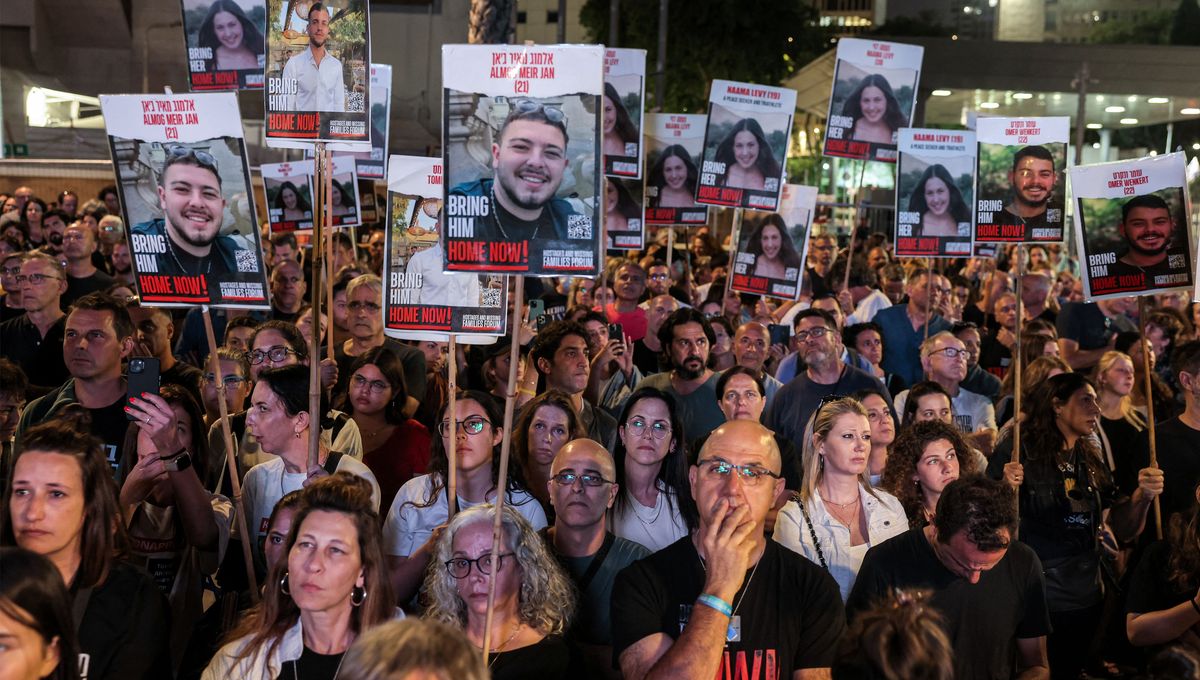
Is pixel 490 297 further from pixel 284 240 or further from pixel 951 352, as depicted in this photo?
pixel 284 240

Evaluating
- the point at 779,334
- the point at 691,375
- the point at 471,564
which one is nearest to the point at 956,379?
the point at 691,375

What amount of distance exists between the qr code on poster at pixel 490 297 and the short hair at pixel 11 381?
2.53 m

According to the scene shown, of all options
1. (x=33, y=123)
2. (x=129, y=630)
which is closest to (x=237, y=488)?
(x=129, y=630)

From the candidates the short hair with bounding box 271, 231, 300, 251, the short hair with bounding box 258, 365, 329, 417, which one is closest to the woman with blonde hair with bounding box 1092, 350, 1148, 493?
the short hair with bounding box 258, 365, 329, 417

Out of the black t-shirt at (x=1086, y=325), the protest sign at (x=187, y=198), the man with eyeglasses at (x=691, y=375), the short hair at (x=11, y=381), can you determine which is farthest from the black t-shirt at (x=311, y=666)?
the black t-shirt at (x=1086, y=325)

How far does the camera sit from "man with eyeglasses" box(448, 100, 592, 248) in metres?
5.04

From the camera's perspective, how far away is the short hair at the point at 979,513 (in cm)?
519

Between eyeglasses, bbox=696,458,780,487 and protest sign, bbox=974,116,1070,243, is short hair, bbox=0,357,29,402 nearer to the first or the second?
eyeglasses, bbox=696,458,780,487

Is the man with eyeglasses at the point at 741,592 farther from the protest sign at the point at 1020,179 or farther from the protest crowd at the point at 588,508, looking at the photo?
the protest sign at the point at 1020,179

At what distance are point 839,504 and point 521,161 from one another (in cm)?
230

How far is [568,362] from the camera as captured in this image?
26.7 ft

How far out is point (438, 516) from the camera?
243 inches

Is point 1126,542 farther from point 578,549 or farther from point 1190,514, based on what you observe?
point 578,549

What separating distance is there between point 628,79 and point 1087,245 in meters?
4.81
